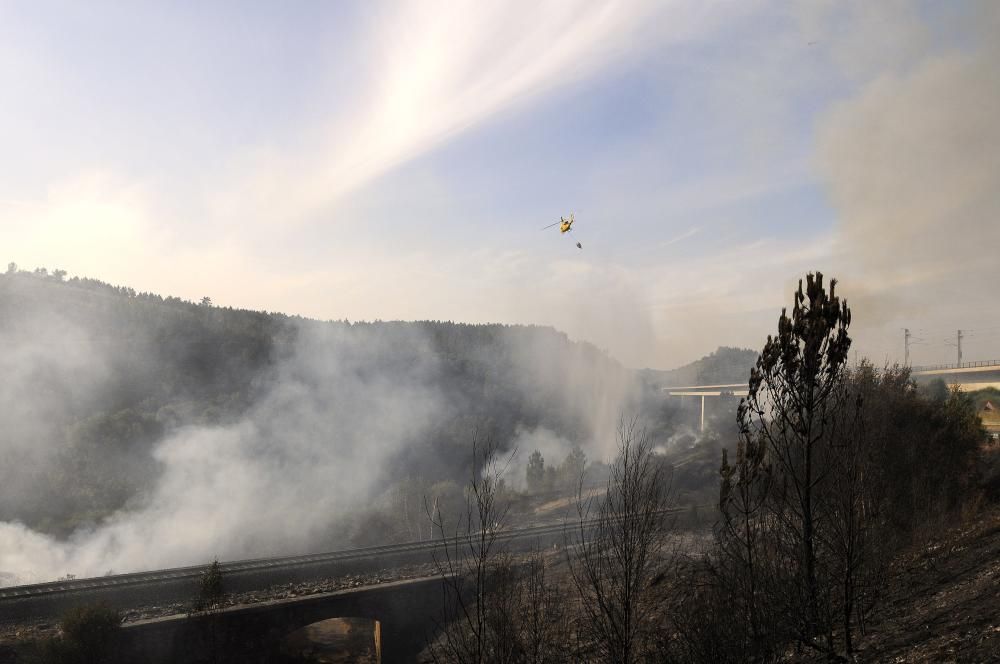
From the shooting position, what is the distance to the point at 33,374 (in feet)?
193

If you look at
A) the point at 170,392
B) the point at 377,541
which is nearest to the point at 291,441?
the point at 170,392

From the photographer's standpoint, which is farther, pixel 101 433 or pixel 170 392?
pixel 170 392

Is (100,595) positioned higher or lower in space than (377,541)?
higher

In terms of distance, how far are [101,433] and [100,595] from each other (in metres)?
39.9

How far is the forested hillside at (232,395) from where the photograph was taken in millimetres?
51156

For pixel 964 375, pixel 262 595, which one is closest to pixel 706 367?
pixel 964 375

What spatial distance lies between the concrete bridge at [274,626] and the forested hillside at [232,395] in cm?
2896

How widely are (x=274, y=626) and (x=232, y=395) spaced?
5026 cm

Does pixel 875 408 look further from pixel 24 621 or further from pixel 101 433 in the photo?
pixel 101 433

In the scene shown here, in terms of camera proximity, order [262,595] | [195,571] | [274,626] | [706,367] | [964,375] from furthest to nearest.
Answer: [706,367], [964,375], [195,571], [262,595], [274,626]

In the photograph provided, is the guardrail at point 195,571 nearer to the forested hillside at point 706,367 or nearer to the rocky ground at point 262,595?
the rocky ground at point 262,595

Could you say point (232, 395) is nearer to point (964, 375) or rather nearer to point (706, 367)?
point (964, 375)

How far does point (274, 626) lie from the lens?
69.4 ft

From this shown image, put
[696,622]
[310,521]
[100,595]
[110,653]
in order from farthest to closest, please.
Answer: [310,521] → [100,595] → [110,653] → [696,622]
